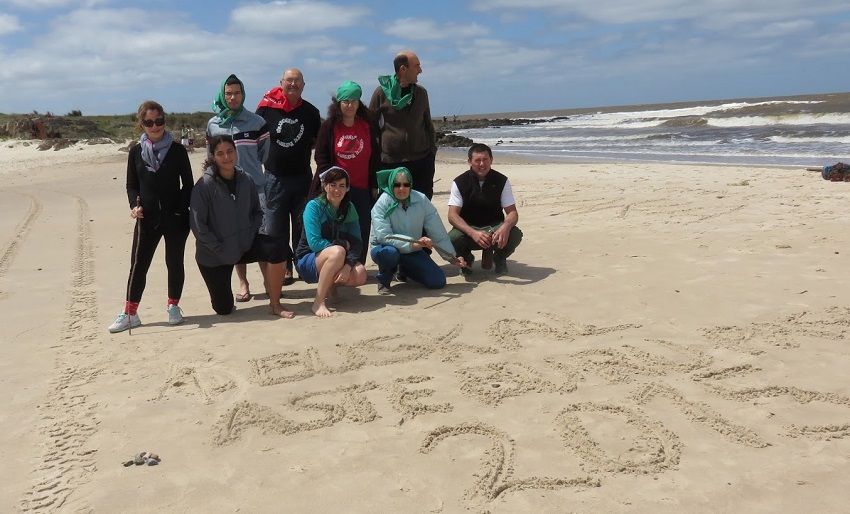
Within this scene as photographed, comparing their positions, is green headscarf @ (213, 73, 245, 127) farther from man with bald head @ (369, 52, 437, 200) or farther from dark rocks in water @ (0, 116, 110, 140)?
dark rocks in water @ (0, 116, 110, 140)

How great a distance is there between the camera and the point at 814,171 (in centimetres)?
1173

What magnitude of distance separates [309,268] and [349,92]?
1.45 m

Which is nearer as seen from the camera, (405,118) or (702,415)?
(702,415)

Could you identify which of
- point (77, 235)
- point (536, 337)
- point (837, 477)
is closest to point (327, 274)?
point (536, 337)

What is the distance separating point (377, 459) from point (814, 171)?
11.4m

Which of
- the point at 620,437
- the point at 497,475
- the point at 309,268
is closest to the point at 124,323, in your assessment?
the point at 309,268

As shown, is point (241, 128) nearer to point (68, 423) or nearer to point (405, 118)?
point (405, 118)

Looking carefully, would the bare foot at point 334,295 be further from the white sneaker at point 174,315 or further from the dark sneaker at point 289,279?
the white sneaker at point 174,315

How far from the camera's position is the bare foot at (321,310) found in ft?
16.5

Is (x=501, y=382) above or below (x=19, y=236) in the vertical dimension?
below

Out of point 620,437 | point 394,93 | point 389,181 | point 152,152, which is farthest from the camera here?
point 394,93

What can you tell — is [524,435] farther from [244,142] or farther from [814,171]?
[814,171]

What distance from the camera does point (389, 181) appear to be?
5.56 m

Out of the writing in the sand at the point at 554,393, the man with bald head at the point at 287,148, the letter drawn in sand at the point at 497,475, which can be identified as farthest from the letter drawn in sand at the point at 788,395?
the man with bald head at the point at 287,148
